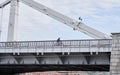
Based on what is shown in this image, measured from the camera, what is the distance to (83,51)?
5472cm

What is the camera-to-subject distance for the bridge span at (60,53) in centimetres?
5397

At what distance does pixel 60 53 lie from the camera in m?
57.8

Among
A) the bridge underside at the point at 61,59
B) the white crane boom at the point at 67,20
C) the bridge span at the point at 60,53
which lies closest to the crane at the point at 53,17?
the white crane boom at the point at 67,20

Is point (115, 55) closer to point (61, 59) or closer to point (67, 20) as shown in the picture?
point (61, 59)

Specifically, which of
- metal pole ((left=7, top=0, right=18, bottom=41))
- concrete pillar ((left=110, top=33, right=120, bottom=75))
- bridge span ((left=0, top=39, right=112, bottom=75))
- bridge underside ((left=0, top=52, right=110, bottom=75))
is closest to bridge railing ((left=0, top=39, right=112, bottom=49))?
bridge span ((left=0, top=39, right=112, bottom=75))

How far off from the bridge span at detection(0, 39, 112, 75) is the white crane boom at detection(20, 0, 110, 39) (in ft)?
90.4

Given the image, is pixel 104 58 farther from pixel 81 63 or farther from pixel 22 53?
pixel 22 53

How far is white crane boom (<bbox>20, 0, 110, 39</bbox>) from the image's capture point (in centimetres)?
9049

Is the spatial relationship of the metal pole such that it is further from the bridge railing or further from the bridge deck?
the bridge deck

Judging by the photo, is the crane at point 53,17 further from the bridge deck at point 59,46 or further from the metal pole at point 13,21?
the bridge deck at point 59,46

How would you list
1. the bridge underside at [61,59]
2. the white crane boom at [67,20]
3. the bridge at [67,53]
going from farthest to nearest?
1. the white crane boom at [67,20]
2. the bridge underside at [61,59]
3. the bridge at [67,53]

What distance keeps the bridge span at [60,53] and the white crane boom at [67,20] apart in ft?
90.4

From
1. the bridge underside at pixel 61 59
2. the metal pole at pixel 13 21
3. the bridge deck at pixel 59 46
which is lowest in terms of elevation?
the bridge underside at pixel 61 59

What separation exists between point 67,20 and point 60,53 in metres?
39.8
